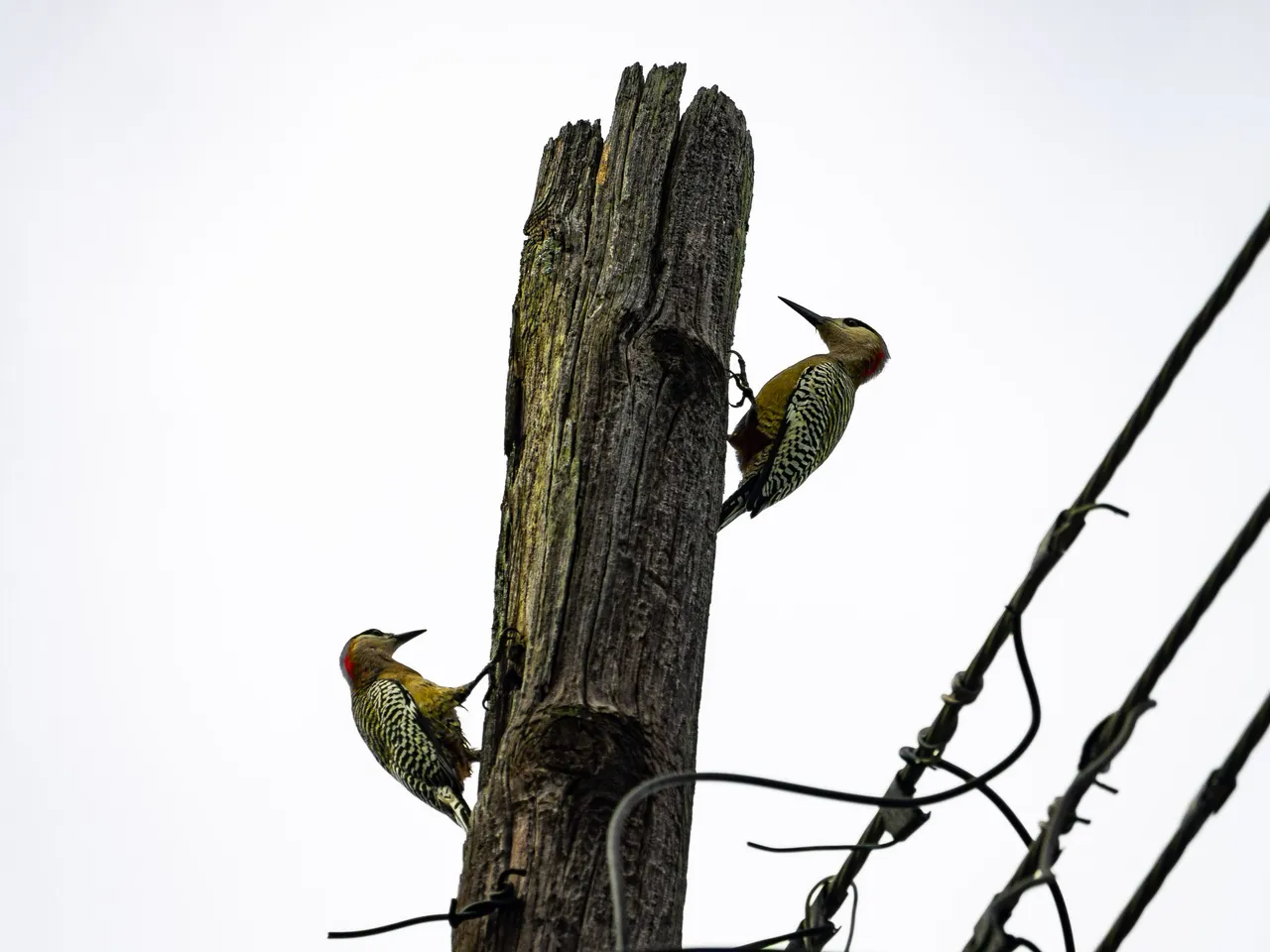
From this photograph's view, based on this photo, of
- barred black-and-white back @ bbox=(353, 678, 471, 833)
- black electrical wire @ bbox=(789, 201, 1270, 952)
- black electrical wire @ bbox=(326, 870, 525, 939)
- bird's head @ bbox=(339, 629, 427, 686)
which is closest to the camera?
black electrical wire @ bbox=(789, 201, 1270, 952)

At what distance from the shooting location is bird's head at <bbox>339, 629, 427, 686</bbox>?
735 cm

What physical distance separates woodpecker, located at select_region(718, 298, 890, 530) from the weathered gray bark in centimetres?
302

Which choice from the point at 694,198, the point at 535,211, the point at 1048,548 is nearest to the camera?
the point at 1048,548

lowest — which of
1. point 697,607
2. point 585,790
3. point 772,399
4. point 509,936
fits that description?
point 509,936

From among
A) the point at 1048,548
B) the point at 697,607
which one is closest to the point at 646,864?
the point at 697,607

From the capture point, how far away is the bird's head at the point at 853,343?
757 cm

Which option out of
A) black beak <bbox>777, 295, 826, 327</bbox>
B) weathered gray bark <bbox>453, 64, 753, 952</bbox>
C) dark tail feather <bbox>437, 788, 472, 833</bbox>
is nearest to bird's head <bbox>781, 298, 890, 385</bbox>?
black beak <bbox>777, 295, 826, 327</bbox>

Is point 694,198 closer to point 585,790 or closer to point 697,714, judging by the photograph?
point 697,714

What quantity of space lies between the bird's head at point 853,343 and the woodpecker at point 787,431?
34cm

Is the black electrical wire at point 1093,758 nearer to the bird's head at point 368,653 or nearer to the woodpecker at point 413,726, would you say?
the woodpecker at point 413,726

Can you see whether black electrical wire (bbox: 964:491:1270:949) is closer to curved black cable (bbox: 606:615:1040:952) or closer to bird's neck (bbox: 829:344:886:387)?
curved black cable (bbox: 606:615:1040:952)

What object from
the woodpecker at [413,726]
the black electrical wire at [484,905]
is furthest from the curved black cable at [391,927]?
the woodpecker at [413,726]

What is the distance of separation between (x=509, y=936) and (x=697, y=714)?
540mm

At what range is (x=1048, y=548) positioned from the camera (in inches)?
84.5
